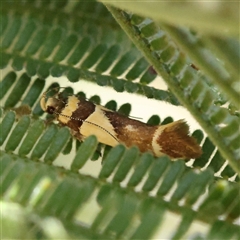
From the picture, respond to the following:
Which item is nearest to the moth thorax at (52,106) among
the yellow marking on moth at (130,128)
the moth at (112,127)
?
the moth at (112,127)

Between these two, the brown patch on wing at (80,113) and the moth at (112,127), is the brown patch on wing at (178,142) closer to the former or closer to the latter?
the moth at (112,127)

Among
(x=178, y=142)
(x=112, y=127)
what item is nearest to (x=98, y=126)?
(x=112, y=127)

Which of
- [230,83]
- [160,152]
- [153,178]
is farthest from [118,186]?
[230,83]

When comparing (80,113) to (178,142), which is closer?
(178,142)

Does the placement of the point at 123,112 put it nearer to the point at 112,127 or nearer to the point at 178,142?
the point at 112,127

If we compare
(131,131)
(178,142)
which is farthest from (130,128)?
(178,142)

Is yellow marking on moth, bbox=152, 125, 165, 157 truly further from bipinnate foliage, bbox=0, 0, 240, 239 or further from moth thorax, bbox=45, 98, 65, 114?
moth thorax, bbox=45, 98, 65, 114

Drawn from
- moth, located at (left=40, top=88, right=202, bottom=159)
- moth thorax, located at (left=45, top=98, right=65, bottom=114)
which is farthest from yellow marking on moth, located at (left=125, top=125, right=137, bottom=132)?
moth thorax, located at (left=45, top=98, right=65, bottom=114)
